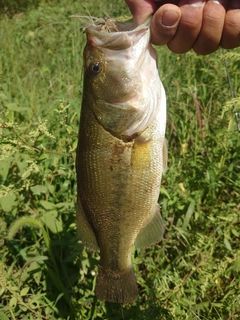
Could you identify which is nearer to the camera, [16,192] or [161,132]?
[161,132]

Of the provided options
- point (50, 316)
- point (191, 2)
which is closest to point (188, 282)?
point (50, 316)

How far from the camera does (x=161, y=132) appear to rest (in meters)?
2.12

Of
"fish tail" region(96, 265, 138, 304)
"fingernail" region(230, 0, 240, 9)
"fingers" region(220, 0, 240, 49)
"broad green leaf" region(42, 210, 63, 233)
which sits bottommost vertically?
"broad green leaf" region(42, 210, 63, 233)

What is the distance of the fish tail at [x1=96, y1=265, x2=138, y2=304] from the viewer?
2426mm

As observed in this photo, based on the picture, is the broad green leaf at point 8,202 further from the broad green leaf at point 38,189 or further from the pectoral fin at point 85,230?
the pectoral fin at point 85,230

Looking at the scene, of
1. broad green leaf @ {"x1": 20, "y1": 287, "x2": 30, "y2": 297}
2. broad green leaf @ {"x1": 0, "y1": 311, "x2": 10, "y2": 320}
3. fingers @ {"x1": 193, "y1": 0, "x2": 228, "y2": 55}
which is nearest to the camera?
fingers @ {"x1": 193, "y1": 0, "x2": 228, "y2": 55}

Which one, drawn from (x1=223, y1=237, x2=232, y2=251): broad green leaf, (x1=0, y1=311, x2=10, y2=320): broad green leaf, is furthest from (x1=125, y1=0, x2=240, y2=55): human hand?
(x1=0, y1=311, x2=10, y2=320): broad green leaf

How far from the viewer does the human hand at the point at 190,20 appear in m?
2.03

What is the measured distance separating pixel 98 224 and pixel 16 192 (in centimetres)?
103

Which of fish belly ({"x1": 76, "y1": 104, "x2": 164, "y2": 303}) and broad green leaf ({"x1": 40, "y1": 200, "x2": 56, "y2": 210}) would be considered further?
broad green leaf ({"x1": 40, "y1": 200, "x2": 56, "y2": 210})

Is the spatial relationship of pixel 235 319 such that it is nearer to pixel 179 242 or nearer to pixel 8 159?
pixel 179 242

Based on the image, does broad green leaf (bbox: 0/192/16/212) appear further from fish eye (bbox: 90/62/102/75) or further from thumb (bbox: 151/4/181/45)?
thumb (bbox: 151/4/181/45)

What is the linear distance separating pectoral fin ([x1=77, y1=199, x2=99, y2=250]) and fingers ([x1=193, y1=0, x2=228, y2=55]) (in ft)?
3.34

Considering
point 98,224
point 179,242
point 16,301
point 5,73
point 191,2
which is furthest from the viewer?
point 5,73
